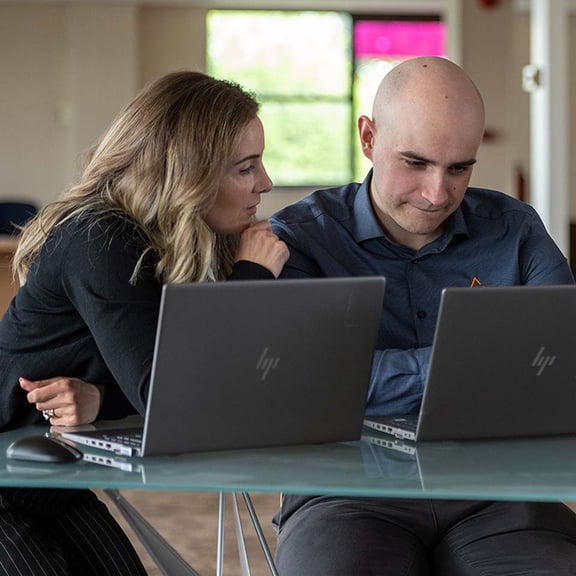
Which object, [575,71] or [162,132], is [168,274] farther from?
[575,71]

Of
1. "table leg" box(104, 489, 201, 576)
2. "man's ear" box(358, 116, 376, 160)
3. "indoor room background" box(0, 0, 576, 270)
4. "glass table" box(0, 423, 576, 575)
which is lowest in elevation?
"table leg" box(104, 489, 201, 576)

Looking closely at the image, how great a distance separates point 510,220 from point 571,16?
340 inches

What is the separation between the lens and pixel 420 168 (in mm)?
2033

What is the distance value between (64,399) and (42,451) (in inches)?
9.0

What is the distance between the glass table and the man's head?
1.69 feet

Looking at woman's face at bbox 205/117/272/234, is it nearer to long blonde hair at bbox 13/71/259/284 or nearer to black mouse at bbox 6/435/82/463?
long blonde hair at bbox 13/71/259/284

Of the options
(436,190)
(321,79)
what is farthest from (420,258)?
(321,79)

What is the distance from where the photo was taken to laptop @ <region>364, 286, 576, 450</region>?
1517 mm

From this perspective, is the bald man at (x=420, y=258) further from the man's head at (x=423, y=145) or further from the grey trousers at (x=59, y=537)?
the grey trousers at (x=59, y=537)

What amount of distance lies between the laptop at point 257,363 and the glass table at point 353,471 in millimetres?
33

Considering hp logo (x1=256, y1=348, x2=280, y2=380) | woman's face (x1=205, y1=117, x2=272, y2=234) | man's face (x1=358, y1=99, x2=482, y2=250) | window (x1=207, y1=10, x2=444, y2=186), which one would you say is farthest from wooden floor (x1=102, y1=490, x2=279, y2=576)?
window (x1=207, y1=10, x2=444, y2=186)

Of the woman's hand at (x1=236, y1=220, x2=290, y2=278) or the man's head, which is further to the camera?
the man's head

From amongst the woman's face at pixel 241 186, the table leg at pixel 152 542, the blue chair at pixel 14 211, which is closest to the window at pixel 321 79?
the blue chair at pixel 14 211

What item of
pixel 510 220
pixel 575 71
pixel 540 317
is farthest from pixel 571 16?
pixel 540 317
